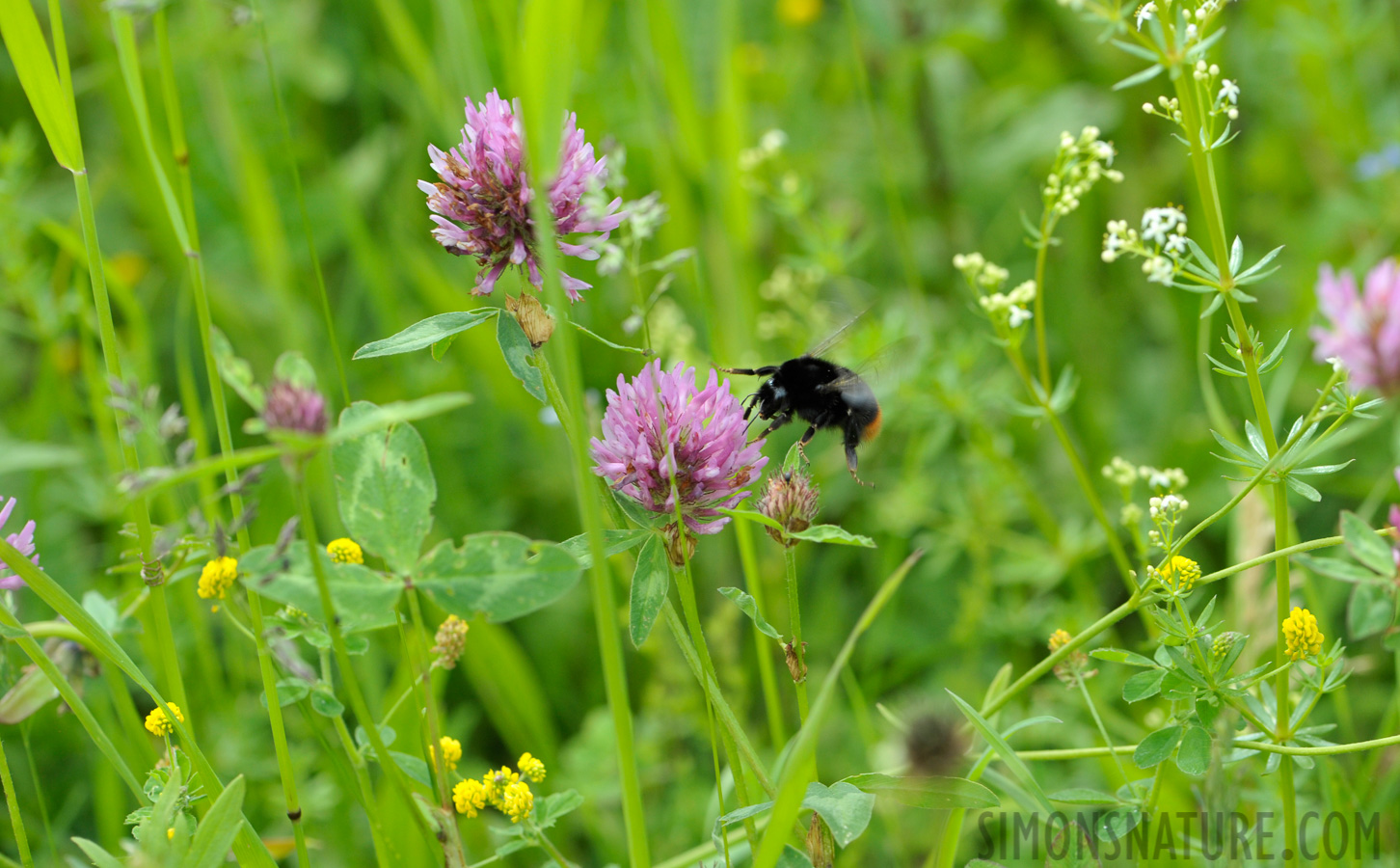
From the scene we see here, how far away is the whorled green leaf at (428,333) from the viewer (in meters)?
1.13

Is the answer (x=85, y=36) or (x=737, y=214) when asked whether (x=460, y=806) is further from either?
(x=85, y=36)

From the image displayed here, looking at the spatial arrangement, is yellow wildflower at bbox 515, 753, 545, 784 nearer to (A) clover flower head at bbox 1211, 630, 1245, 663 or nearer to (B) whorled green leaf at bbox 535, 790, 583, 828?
(B) whorled green leaf at bbox 535, 790, 583, 828

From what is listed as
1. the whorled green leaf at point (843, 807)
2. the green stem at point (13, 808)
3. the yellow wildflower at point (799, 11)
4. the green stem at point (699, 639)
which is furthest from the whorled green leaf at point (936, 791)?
the yellow wildflower at point (799, 11)

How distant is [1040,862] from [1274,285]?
2.39 metres

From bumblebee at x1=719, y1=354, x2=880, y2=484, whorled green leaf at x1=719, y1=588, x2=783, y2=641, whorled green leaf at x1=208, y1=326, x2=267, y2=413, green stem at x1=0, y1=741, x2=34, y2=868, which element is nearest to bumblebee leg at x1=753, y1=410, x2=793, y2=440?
bumblebee at x1=719, y1=354, x2=880, y2=484

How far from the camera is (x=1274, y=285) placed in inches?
131

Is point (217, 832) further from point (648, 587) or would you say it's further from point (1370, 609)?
point (1370, 609)

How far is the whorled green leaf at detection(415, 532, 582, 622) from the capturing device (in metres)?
1.02

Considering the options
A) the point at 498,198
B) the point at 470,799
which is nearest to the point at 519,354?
the point at 498,198

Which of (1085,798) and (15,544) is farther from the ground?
(15,544)

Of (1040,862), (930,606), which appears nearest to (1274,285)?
(930,606)

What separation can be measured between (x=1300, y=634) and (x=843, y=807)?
0.54 m

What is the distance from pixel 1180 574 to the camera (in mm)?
1209

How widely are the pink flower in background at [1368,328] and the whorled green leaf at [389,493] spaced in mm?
784
